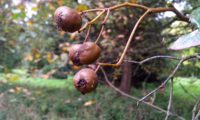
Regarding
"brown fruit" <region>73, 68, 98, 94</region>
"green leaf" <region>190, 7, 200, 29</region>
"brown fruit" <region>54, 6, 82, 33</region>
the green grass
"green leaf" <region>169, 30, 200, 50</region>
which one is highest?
the green grass

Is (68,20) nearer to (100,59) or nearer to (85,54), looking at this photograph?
(85,54)

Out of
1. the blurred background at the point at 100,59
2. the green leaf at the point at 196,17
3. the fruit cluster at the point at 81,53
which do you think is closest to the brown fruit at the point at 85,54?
the fruit cluster at the point at 81,53

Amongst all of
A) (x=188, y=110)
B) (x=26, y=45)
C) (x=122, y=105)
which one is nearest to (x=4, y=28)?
(x=26, y=45)

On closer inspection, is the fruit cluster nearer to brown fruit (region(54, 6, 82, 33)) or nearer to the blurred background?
brown fruit (region(54, 6, 82, 33))

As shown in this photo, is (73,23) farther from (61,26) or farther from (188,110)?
(188,110)

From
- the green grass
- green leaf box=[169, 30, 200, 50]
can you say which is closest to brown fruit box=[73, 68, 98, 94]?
green leaf box=[169, 30, 200, 50]

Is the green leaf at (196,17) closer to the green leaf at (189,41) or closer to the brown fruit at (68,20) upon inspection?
the green leaf at (189,41)

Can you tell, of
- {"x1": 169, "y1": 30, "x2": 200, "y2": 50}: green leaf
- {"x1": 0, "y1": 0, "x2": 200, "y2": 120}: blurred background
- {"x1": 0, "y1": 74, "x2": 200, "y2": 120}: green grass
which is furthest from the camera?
{"x1": 0, "y1": 74, "x2": 200, "y2": 120}: green grass

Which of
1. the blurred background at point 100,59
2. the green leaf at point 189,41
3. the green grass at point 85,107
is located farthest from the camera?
the green grass at point 85,107
